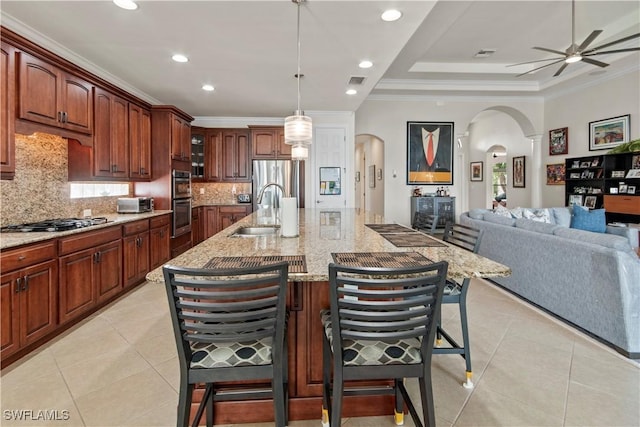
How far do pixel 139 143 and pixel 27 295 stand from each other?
2.61 metres

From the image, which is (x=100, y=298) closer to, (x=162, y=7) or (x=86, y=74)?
(x=86, y=74)

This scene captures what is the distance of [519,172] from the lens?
7945 mm

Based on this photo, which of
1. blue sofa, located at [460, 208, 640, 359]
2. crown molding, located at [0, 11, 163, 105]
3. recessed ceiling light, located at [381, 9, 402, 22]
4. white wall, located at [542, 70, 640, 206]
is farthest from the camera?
white wall, located at [542, 70, 640, 206]

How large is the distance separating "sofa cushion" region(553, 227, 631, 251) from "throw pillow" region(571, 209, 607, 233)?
1.85 meters

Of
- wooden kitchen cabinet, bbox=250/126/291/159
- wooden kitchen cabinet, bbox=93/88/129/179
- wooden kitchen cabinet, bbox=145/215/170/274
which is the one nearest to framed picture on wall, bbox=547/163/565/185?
wooden kitchen cabinet, bbox=250/126/291/159

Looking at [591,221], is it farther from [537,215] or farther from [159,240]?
[159,240]

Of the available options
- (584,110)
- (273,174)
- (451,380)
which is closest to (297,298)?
(451,380)

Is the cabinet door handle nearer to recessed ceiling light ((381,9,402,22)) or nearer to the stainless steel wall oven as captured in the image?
recessed ceiling light ((381,9,402,22))

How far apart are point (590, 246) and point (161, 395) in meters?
3.24

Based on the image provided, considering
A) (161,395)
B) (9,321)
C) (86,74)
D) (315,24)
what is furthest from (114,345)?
(315,24)

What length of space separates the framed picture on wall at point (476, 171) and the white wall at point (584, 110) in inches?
115

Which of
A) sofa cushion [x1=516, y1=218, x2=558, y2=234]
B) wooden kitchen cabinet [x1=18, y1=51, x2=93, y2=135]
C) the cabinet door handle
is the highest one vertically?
wooden kitchen cabinet [x1=18, y1=51, x2=93, y2=135]

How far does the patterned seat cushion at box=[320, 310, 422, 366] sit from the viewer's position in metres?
1.32

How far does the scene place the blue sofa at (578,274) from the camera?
7.59 feet
